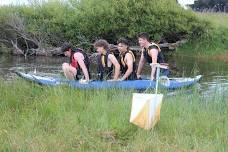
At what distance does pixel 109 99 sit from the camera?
8.30 metres

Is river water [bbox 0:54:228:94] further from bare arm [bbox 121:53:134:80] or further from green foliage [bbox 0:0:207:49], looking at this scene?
bare arm [bbox 121:53:134:80]

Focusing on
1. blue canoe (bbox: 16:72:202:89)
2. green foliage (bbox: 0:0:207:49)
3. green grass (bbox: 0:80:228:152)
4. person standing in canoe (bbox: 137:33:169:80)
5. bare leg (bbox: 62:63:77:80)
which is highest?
green foliage (bbox: 0:0:207:49)

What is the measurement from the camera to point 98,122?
6648 millimetres

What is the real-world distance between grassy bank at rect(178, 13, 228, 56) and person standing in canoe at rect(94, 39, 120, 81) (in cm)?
1619

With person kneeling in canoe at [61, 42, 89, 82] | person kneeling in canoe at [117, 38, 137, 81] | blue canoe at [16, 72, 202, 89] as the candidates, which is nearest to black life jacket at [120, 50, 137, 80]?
person kneeling in canoe at [117, 38, 137, 81]

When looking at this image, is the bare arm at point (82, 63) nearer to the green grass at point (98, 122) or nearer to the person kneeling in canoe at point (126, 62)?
the person kneeling in canoe at point (126, 62)

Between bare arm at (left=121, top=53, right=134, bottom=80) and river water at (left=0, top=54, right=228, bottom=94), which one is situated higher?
bare arm at (left=121, top=53, right=134, bottom=80)

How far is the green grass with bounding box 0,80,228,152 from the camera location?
18.9ft

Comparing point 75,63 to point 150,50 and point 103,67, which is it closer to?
point 103,67

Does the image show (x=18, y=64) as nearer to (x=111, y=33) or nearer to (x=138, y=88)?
(x=111, y=33)

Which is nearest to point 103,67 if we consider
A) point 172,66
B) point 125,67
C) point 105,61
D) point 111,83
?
point 105,61

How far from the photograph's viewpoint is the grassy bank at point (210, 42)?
2744 centimetres

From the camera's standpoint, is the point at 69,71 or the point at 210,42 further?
the point at 210,42

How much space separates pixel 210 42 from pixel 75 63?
1741 centimetres
